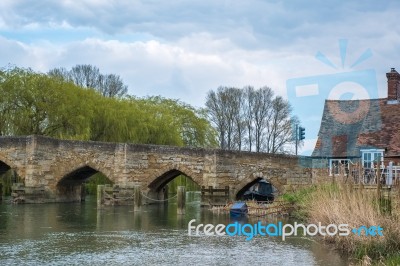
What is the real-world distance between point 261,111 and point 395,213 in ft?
111

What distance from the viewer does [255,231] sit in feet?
56.9

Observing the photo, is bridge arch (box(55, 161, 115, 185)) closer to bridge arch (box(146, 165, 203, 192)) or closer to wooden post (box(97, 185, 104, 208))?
wooden post (box(97, 185, 104, 208))

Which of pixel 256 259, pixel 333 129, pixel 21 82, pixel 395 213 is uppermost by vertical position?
pixel 21 82

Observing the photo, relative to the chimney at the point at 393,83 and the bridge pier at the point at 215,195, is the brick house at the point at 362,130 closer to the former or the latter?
the chimney at the point at 393,83

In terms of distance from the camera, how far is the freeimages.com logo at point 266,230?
46.0 ft

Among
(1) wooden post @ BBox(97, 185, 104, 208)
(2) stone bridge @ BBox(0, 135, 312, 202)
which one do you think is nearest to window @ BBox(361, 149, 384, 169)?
(2) stone bridge @ BBox(0, 135, 312, 202)

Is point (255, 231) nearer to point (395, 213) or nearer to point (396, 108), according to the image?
point (395, 213)

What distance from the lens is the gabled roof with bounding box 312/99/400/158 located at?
2573cm

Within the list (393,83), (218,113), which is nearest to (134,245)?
(393,83)

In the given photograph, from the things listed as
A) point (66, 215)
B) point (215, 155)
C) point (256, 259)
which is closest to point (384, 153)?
point (215, 155)

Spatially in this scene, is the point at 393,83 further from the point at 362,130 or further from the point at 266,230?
the point at 266,230

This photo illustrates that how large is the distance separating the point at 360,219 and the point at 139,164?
16858mm

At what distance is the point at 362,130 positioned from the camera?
2683 centimetres

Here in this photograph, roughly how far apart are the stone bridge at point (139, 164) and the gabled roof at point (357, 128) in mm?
1731
